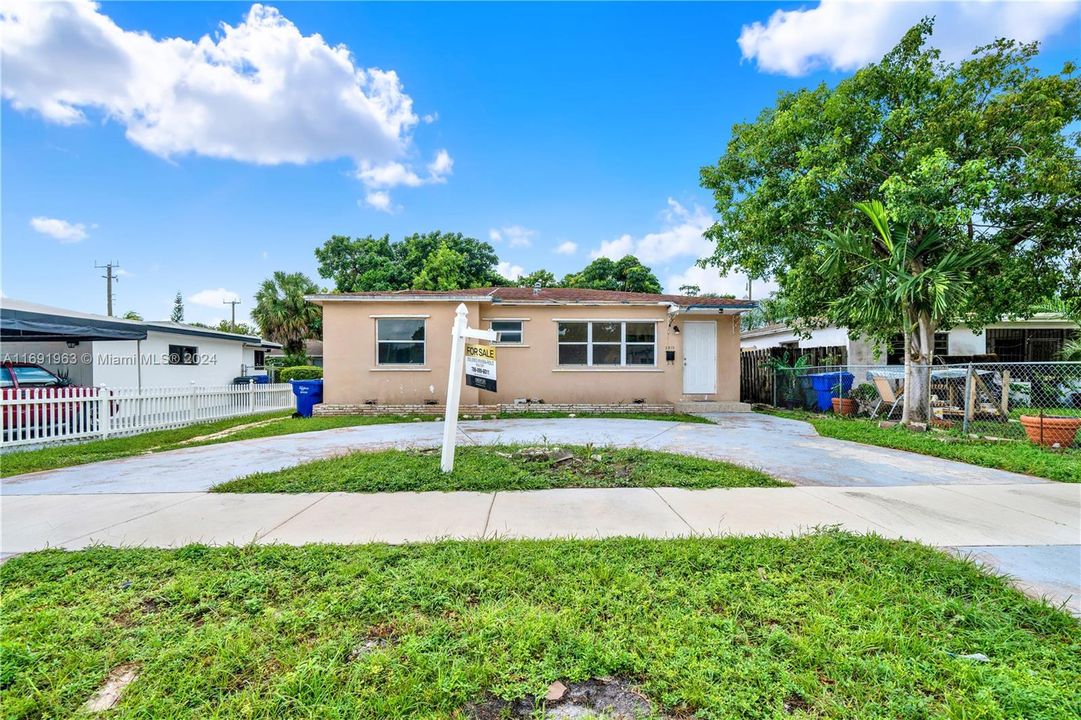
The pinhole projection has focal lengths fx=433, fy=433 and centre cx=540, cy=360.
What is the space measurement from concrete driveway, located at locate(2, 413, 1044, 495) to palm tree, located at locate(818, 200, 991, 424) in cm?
269

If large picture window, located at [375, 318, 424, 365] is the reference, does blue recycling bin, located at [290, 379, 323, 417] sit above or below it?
below

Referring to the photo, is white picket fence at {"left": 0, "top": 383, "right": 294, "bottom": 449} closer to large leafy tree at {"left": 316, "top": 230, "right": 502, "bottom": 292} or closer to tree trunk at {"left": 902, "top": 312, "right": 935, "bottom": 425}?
tree trunk at {"left": 902, "top": 312, "right": 935, "bottom": 425}

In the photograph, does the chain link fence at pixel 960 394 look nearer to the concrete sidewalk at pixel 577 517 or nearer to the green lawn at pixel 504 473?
the concrete sidewalk at pixel 577 517

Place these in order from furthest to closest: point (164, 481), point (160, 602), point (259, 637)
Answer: point (164, 481) < point (160, 602) < point (259, 637)

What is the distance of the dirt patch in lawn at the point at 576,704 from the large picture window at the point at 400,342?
37.3 ft

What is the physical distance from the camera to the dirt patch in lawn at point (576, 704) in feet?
5.70

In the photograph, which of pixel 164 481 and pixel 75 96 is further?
pixel 75 96

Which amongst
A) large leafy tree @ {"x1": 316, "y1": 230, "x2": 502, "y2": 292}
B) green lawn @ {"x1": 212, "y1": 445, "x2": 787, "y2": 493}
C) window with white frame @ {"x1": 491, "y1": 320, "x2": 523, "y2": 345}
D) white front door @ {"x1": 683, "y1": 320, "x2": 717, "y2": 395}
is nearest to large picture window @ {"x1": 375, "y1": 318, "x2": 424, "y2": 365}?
window with white frame @ {"x1": 491, "y1": 320, "x2": 523, "y2": 345}

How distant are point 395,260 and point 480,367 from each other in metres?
27.4

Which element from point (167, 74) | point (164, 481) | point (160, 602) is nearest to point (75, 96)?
point (167, 74)

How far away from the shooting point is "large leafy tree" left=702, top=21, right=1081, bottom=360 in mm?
8555

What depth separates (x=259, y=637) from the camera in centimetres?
217

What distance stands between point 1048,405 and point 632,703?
16832 mm

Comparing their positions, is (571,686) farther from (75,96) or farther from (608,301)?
(75,96)
